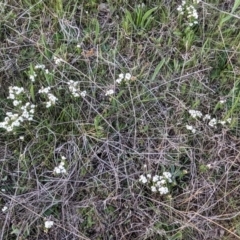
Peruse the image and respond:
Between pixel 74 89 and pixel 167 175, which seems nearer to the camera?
pixel 167 175

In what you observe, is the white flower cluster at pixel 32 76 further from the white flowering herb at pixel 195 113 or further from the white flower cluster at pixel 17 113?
the white flowering herb at pixel 195 113

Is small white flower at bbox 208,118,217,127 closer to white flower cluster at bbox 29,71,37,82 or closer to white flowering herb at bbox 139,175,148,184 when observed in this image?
white flowering herb at bbox 139,175,148,184

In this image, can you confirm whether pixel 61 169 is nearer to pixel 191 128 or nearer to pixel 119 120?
pixel 119 120

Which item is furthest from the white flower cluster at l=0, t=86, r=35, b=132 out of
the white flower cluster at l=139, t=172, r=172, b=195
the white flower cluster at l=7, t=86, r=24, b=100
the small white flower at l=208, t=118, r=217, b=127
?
the small white flower at l=208, t=118, r=217, b=127

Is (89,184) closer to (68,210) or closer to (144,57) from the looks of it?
(68,210)

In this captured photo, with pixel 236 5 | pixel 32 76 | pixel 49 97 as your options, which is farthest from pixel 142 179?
pixel 236 5

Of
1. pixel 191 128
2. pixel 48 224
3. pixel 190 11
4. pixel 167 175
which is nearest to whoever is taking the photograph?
pixel 48 224

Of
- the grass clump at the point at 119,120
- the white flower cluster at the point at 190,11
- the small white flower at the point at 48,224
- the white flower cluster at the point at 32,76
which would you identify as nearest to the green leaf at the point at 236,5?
the grass clump at the point at 119,120
